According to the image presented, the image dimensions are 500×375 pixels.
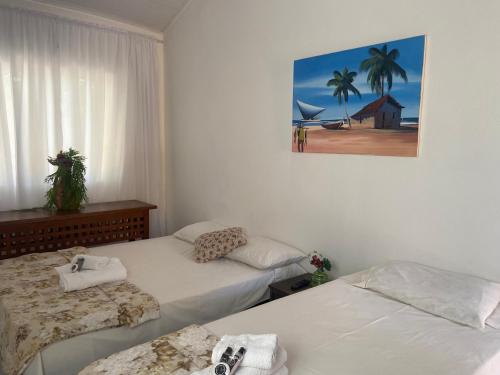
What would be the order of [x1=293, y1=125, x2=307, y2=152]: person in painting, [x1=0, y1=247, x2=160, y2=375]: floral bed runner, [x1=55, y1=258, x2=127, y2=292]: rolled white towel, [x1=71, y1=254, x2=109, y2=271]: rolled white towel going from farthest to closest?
[x1=293, y1=125, x2=307, y2=152]: person in painting → [x1=71, y1=254, x2=109, y2=271]: rolled white towel → [x1=55, y1=258, x2=127, y2=292]: rolled white towel → [x1=0, y1=247, x2=160, y2=375]: floral bed runner

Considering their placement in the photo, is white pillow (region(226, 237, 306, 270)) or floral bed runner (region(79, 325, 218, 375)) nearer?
floral bed runner (region(79, 325, 218, 375))

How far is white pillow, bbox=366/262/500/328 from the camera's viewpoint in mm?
1523

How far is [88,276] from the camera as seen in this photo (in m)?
1.99

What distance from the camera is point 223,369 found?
112 cm

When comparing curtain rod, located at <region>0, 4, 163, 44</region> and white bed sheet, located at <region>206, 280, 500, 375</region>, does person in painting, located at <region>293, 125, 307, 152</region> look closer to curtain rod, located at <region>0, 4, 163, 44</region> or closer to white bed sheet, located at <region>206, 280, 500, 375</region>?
white bed sheet, located at <region>206, 280, 500, 375</region>

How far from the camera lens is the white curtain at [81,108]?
117 inches

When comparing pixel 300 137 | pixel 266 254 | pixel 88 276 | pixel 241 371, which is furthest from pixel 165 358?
pixel 300 137

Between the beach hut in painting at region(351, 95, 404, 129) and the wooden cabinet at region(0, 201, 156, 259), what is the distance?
2116mm

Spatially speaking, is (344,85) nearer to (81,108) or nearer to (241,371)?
(241,371)

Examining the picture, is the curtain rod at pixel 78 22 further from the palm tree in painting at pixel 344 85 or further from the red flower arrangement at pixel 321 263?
the red flower arrangement at pixel 321 263

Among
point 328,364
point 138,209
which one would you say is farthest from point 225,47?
point 328,364

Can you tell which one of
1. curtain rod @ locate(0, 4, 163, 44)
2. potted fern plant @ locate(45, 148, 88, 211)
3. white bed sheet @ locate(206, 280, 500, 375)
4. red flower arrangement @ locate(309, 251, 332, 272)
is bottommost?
white bed sheet @ locate(206, 280, 500, 375)

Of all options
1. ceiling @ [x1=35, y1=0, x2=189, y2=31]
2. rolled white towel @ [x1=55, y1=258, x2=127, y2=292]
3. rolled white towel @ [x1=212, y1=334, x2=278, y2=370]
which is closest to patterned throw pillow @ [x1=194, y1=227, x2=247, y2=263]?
rolled white towel @ [x1=55, y1=258, x2=127, y2=292]

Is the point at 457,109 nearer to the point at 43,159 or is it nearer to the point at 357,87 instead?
the point at 357,87
